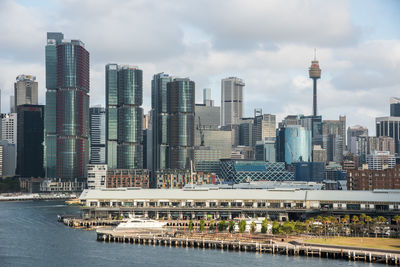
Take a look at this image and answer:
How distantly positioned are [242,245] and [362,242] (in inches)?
844

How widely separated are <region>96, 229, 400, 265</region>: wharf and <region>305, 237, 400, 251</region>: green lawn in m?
4.82

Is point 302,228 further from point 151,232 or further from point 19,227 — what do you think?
point 19,227

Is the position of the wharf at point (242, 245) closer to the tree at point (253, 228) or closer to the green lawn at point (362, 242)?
the green lawn at point (362, 242)

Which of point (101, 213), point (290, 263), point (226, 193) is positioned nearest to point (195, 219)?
point (226, 193)

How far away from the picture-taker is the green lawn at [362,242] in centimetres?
11378

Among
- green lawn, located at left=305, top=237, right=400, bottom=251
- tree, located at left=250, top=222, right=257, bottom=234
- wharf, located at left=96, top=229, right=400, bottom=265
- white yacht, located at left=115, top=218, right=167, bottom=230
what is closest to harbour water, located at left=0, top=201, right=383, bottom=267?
wharf, located at left=96, top=229, right=400, bottom=265

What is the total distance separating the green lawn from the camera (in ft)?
373

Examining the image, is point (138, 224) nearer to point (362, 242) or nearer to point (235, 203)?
point (235, 203)

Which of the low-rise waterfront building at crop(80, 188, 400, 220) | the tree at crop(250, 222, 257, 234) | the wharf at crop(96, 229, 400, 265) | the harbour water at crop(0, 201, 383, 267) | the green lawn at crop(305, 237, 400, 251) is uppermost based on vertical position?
the low-rise waterfront building at crop(80, 188, 400, 220)

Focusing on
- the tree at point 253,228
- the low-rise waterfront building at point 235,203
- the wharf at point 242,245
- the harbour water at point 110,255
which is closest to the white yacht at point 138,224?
the wharf at point 242,245

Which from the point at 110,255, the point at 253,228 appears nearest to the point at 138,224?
the point at 253,228

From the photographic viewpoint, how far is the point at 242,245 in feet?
397

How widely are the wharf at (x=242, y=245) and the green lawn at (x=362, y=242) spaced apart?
15.8 feet

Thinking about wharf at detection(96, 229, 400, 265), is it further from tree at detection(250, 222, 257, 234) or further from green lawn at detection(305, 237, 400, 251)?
tree at detection(250, 222, 257, 234)
